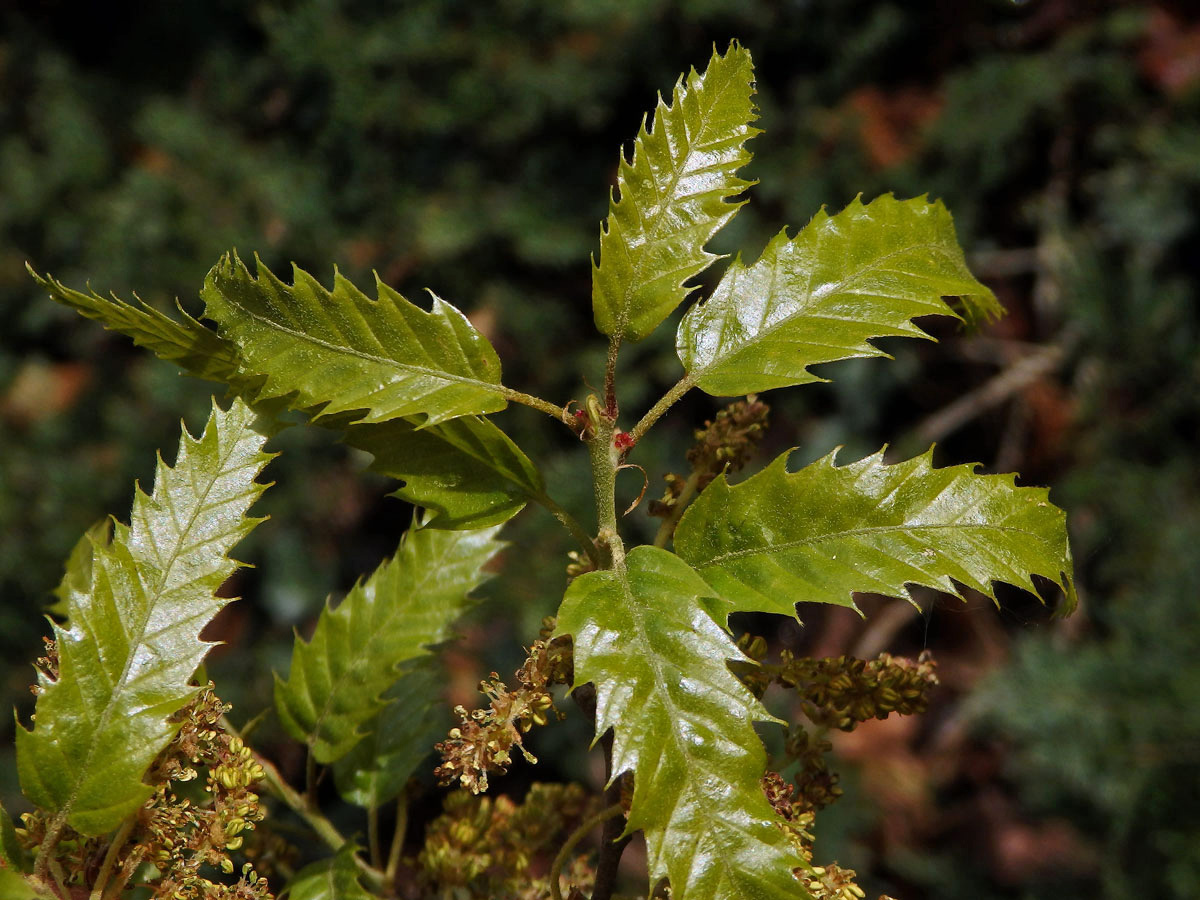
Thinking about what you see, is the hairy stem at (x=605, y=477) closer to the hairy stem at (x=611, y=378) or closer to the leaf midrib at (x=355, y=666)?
the hairy stem at (x=611, y=378)

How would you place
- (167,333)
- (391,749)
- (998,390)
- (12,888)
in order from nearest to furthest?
(12,888)
(167,333)
(391,749)
(998,390)

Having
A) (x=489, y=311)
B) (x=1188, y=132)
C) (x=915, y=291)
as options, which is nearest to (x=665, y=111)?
(x=915, y=291)

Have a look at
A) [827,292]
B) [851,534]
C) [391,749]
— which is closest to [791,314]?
[827,292]

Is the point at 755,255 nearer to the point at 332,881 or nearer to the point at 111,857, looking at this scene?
the point at 332,881

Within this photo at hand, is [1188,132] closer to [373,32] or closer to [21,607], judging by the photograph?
[373,32]

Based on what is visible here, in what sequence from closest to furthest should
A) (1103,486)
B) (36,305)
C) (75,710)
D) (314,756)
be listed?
(75,710) < (314,756) < (1103,486) < (36,305)

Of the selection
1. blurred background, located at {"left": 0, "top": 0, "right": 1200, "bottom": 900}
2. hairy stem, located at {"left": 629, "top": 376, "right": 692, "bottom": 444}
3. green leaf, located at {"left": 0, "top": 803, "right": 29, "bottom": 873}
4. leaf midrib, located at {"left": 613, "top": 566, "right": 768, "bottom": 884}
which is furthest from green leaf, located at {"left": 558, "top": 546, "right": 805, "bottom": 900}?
blurred background, located at {"left": 0, "top": 0, "right": 1200, "bottom": 900}
